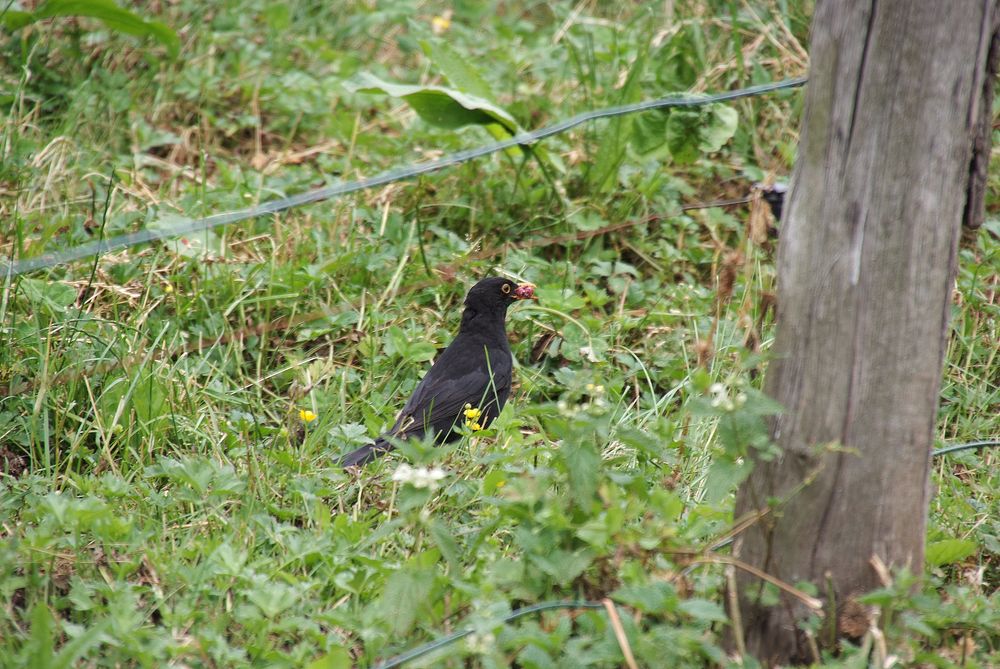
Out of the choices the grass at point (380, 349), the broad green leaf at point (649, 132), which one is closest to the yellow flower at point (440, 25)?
the grass at point (380, 349)

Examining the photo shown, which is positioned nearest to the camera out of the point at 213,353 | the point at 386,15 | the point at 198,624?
the point at 198,624

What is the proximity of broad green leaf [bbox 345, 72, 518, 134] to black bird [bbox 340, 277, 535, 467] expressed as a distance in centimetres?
96

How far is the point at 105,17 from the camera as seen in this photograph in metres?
5.81

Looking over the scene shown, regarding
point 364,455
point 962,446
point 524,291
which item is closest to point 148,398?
point 364,455

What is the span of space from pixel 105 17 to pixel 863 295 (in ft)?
15.6

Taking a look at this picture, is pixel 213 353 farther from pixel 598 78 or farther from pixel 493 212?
pixel 598 78

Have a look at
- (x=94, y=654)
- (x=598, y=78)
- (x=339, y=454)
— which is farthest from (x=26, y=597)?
(x=598, y=78)

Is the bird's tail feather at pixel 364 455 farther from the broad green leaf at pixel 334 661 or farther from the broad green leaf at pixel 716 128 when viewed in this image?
the broad green leaf at pixel 716 128

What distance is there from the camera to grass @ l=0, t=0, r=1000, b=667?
2812 millimetres

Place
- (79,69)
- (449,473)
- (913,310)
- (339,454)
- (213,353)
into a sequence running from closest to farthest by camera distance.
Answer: (913,310)
(449,473)
(339,454)
(213,353)
(79,69)

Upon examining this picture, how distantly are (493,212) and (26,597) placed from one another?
3.19 m

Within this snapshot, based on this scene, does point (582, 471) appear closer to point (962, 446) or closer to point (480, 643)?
point (480, 643)

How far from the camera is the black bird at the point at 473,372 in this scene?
180 inches

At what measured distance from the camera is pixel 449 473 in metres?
3.75
